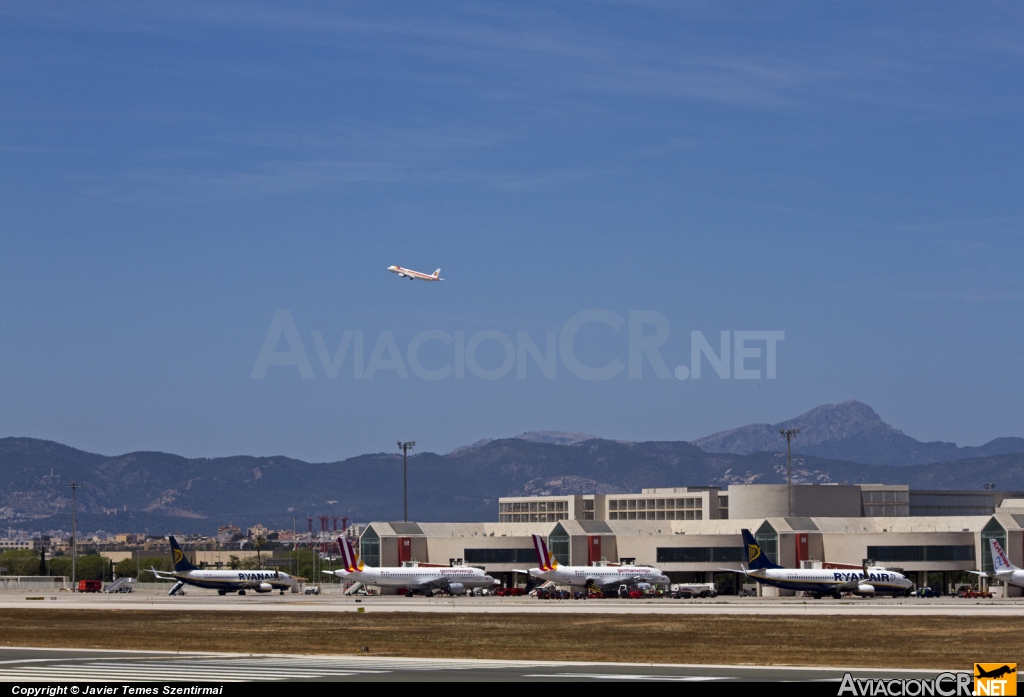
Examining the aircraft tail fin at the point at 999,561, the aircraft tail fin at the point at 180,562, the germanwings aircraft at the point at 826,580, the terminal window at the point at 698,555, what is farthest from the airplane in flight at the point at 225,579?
the aircraft tail fin at the point at 999,561

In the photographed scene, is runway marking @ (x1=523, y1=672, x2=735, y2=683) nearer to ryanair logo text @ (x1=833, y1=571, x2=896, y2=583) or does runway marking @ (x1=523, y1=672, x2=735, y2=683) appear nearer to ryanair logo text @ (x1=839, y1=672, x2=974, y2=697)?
ryanair logo text @ (x1=839, y1=672, x2=974, y2=697)

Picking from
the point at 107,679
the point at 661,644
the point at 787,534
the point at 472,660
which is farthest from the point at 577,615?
the point at 787,534

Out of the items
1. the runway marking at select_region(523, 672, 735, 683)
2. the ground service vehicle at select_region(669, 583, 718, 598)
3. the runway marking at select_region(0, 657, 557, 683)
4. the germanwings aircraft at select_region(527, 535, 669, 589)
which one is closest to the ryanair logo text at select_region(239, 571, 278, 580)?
the germanwings aircraft at select_region(527, 535, 669, 589)

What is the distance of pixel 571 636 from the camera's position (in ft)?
235

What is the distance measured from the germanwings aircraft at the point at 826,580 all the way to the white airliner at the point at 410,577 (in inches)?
1309

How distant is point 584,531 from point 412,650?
122 meters

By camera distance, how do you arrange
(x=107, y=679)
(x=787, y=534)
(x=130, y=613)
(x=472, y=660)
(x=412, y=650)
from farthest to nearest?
(x=787, y=534), (x=130, y=613), (x=412, y=650), (x=472, y=660), (x=107, y=679)

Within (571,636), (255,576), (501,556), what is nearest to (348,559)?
(255,576)

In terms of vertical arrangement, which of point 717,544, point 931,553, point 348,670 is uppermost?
point 348,670

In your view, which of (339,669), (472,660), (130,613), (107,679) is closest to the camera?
(107,679)

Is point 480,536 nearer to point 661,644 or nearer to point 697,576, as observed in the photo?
point 697,576

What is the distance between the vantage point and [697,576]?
590ft

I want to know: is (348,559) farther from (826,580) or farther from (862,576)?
(862,576)

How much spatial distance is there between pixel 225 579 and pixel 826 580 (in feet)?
231
